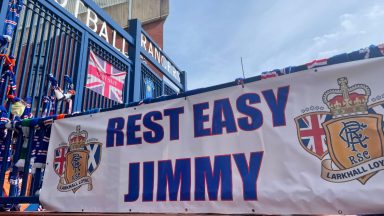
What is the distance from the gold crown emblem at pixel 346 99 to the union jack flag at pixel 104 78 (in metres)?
4.69

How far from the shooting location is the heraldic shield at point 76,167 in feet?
8.98

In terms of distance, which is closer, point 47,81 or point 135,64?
point 47,81

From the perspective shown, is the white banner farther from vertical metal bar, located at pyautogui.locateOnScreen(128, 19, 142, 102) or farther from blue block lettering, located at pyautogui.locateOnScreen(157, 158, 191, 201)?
vertical metal bar, located at pyautogui.locateOnScreen(128, 19, 142, 102)

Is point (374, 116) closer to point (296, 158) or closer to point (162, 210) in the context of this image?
point (296, 158)

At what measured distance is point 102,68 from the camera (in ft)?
20.0

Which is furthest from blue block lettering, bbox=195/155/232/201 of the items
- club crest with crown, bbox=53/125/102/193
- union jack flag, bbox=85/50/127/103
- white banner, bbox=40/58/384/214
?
union jack flag, bbox=85/50/127/103

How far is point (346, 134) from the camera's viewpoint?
1866 mm

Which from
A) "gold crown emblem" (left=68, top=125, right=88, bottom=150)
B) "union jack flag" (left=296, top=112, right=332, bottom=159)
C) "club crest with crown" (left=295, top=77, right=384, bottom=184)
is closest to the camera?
"club crest with crown" (left=295, top=77, right=384, bottom=184)

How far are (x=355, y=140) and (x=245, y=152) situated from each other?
675mm

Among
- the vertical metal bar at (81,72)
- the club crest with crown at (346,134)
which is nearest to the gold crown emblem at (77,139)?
the club crest with crown at (346,134)

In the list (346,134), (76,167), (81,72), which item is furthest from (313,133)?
(81,72)

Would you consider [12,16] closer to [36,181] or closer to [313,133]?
[36,181]

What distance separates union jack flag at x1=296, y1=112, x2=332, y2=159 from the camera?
191 centimetres

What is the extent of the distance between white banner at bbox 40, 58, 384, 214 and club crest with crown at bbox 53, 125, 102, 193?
0.01 m
